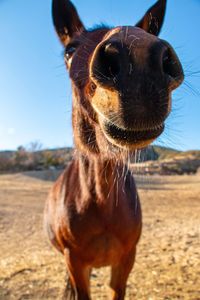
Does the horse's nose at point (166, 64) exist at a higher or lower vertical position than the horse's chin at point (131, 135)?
higher

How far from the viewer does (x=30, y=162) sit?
37.3 meters

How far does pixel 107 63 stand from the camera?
5.49ft

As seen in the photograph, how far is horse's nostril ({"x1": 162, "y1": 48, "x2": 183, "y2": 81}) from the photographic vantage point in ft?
5.31

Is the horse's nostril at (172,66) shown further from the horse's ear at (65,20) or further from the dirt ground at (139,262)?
the horse's ear at (65,20)

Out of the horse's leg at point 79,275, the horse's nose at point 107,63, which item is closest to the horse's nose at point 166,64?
the horse's nose at point 107,63

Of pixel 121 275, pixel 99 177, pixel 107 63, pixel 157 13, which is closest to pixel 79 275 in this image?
pixel 121 275

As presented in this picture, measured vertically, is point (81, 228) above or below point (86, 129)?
below

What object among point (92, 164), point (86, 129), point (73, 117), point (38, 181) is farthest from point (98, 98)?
point (38, 181)

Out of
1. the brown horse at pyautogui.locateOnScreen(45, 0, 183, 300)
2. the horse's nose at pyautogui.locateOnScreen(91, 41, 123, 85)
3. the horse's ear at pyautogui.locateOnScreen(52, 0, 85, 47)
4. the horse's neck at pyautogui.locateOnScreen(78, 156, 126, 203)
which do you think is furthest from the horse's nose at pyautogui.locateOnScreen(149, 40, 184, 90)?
the horse's ear at pyautogui.locateOnScreen(52, 0, 85, 47)

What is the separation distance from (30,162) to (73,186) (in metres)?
34.6

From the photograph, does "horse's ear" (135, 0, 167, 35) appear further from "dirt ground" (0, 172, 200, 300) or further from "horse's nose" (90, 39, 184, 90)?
"dirt ground" (0, 172, 200, 300)

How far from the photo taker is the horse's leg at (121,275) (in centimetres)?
345

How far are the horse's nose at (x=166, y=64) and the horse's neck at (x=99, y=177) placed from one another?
1.47m

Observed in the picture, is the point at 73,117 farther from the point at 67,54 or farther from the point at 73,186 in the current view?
the point at 73,186
